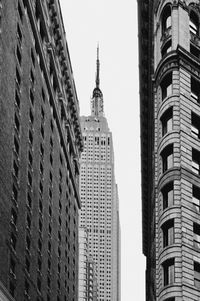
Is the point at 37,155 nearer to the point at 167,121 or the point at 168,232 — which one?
the point at 167,121

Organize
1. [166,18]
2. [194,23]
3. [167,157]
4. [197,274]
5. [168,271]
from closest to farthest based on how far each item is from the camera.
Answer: [197,274] < [168,271] < [167,157] < [194,23] < [166,18]

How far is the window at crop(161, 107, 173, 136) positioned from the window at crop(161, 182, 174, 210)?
4831 mm

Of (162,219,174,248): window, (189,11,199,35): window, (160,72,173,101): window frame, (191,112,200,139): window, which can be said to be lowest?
(162,219,174,248): window

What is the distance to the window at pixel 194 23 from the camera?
Answer: 74.8m

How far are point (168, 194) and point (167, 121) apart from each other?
6.70m

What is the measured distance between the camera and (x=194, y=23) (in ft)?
248

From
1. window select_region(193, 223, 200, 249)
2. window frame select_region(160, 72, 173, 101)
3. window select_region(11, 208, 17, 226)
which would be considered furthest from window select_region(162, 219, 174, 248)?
window select_region(11, 208, 17, 226)

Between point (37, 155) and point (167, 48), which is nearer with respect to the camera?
point (167, 48)

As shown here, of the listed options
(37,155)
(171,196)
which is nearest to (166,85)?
(171,196)

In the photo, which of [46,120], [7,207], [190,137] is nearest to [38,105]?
[46,120]

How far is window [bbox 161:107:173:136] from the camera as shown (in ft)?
226

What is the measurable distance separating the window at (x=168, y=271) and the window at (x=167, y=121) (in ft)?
36.4

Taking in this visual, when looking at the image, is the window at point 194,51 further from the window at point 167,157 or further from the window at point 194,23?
the window at point 167,157

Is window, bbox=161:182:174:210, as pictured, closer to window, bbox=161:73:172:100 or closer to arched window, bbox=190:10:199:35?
window, bbox=161:73:172:100
